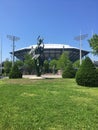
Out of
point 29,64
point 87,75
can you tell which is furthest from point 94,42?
point 29,64

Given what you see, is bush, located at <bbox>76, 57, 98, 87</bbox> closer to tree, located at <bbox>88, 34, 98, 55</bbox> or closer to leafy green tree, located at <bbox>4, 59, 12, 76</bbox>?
tree, located at <bbox>88, 34, 98, 55</bbox>

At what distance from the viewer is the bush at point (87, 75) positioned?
17094mm

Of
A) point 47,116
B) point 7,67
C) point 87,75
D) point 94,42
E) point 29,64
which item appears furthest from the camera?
point 29,64

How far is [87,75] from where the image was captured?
1719 cm

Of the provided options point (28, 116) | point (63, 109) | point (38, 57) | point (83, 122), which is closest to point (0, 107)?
point (28, 116)

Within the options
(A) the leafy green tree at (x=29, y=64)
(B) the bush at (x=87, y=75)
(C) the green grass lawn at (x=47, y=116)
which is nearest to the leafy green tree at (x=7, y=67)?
(A) the leafy green tree at (x=29, y=64)

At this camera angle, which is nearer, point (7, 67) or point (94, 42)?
point (94, 42)

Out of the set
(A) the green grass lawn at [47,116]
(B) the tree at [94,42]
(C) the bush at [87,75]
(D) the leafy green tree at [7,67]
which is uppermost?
(B) the tree at [94,42]

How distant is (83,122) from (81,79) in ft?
36.8

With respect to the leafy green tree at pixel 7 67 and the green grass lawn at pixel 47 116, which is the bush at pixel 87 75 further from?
the leafy green tree at pixel 7 67

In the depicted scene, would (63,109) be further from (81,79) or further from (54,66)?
(54,66)

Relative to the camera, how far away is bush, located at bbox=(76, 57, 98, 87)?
17.1 meters

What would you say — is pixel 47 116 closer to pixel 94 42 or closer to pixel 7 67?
pixel 94 42

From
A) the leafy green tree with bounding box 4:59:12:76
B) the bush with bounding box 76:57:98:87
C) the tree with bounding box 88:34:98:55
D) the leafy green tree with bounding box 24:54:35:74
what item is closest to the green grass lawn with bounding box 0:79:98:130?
the bush with bounding box 76:57:98:87
